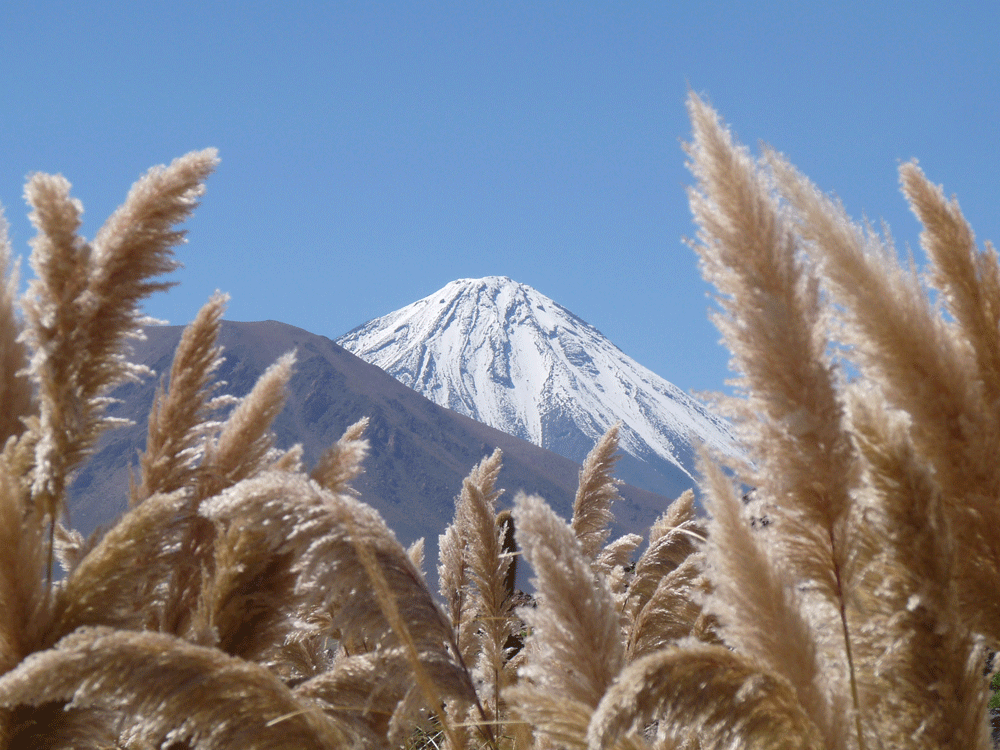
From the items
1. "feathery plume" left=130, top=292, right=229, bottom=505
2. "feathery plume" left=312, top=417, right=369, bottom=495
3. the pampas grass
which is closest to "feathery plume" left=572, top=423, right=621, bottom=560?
"feathery plume" left=312, top=417, right=369, bottom=495

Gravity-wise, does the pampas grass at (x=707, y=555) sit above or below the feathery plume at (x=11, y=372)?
below

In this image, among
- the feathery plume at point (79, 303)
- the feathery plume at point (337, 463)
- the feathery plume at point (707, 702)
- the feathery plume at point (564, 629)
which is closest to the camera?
the feathery plume at point (707, 702)

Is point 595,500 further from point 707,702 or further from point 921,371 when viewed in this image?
point 707,702

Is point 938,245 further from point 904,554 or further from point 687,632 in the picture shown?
point 687,632

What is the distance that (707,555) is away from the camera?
1.65 metres

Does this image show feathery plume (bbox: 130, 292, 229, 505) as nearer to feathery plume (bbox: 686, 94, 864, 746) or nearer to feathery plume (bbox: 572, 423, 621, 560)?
feathery plume (bbox: 686, 94, 864, 746)

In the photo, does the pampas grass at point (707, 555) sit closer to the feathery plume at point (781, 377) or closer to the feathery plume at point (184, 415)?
the feathery plume at point (781, 377)

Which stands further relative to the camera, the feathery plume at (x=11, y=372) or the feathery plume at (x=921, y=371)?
the feathery plume at (x=11, y=372)

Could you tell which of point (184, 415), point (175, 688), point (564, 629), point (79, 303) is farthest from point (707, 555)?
point (79, 303)

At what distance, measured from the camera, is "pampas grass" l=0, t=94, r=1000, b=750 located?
52.9 inches

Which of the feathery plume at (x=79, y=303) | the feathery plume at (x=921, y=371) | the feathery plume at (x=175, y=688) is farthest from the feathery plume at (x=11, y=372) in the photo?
the feathery plume at (x=921, y=371)

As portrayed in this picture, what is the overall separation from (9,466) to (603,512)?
10.8 ft

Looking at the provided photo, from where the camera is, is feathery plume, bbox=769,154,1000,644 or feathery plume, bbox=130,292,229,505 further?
feathery plume, bbox=130,292,229,505

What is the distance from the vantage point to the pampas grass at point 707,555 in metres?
1.34
